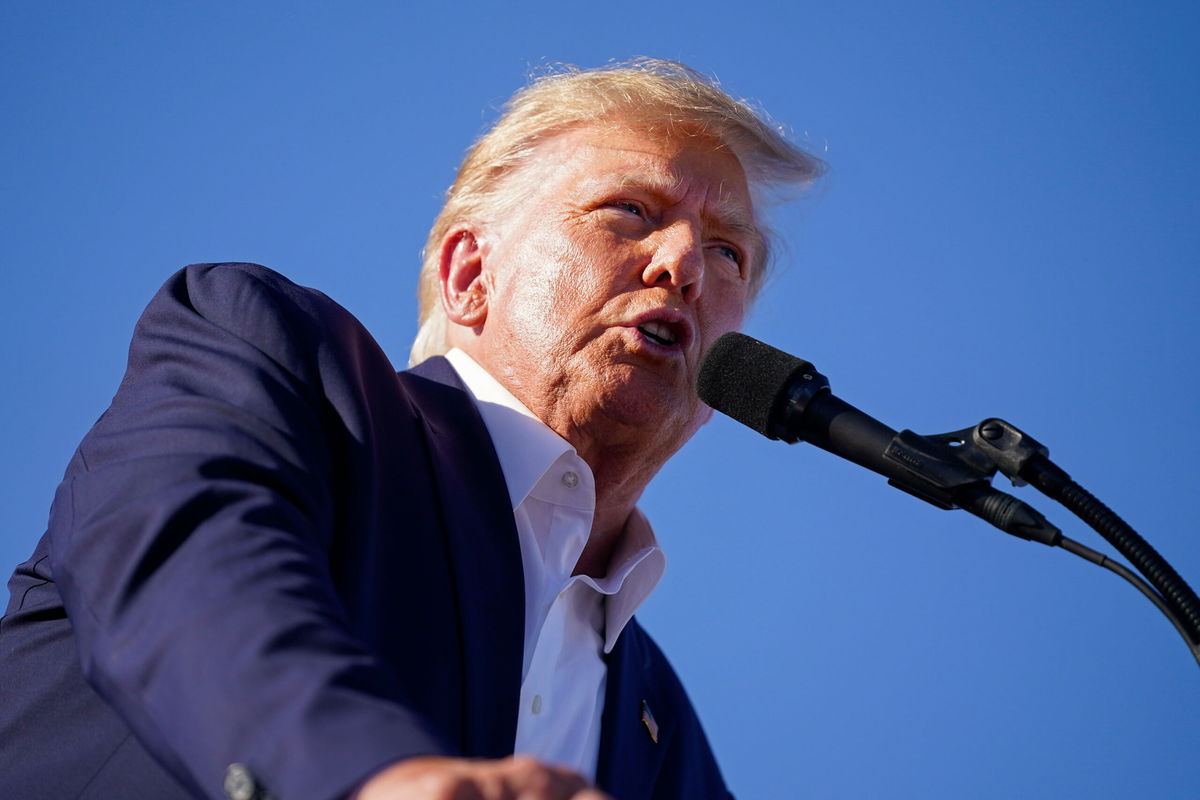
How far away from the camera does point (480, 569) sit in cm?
190

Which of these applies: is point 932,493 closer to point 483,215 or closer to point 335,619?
point 335,619

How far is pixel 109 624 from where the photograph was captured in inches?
43.9

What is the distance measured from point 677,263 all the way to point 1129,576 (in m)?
1.24

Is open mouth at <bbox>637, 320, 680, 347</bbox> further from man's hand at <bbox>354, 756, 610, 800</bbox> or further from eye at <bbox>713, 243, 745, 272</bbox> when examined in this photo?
man's hand at <bbox>354, 756, 610, 800</bbox>

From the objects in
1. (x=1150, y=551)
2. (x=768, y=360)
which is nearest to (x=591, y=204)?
(x=768, y=360)

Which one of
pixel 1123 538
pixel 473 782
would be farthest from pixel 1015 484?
pixel 473 782

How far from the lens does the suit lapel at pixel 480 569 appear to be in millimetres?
1798

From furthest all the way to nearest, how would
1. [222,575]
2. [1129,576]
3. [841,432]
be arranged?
[841,432]
[1129,576]
[222,575]

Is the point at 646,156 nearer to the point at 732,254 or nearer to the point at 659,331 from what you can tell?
the point at 732,254

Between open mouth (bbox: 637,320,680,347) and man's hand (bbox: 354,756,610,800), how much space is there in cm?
151

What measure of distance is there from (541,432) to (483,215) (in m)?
0.65

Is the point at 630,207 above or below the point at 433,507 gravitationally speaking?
above

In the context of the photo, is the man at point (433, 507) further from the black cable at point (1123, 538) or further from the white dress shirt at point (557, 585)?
the black cable at point (1123, 538)

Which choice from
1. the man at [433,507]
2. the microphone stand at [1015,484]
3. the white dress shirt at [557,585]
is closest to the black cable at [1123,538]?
the microphone stand at [1015,484]
